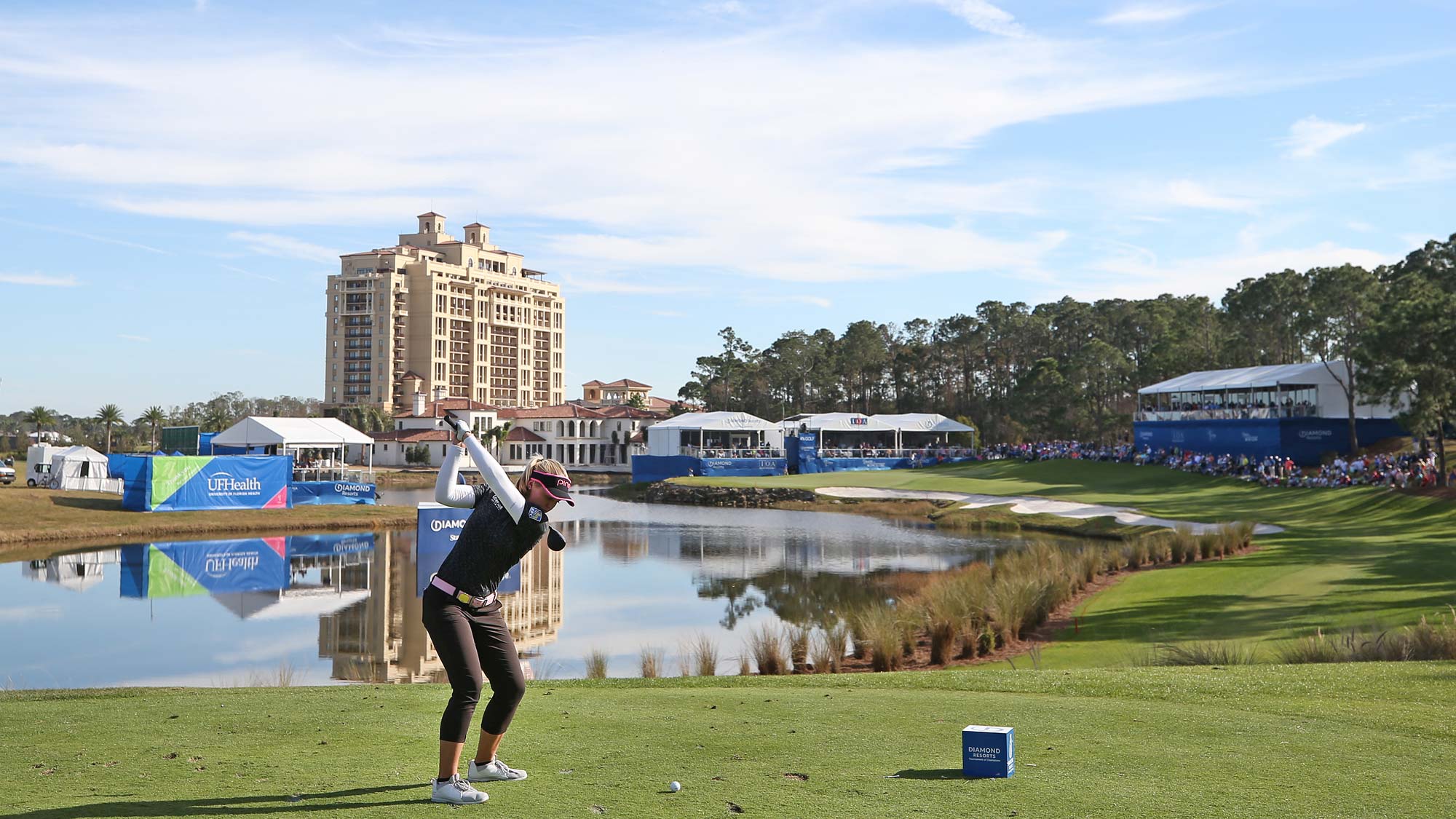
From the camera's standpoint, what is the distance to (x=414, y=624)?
62.9ft

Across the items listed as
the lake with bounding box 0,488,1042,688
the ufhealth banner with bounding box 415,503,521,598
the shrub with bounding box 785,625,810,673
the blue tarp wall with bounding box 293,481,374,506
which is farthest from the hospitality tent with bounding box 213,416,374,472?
the shrub with bounding box 785,625,810,673

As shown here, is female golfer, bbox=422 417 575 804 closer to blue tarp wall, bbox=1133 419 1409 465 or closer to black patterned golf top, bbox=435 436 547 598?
black patterned golf top, bbox=435 436 547 598

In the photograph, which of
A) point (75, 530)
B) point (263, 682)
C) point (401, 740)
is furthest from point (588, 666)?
point (75, 530)

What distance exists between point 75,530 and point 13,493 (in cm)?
709

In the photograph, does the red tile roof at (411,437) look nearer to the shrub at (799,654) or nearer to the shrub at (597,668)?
the shrub at (799,654)

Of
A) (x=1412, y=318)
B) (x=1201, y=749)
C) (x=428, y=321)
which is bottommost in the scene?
(x=1201, y=749)

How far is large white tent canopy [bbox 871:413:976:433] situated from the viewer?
259ft

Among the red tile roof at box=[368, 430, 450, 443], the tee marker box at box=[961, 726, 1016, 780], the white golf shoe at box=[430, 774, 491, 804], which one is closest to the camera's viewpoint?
the white golf shoe at box=[430, 774, 491, 804]

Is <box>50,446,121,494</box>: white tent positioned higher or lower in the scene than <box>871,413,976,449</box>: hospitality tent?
lower

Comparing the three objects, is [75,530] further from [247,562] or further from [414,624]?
[414,624]

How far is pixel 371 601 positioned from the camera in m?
22.2

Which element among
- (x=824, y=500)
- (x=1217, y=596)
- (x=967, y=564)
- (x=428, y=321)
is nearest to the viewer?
(x=1217, y=596)

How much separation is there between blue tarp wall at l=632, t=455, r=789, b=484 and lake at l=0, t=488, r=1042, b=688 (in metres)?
32.9

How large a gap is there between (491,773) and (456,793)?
41 cm
